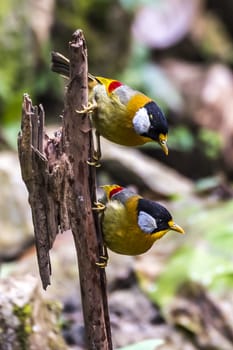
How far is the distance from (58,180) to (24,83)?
4.97m

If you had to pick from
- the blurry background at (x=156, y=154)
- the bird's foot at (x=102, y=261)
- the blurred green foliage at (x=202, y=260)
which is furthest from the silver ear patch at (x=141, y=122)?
the blurred green foliage at (x=202, y=260)

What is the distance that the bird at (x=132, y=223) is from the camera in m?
2.13

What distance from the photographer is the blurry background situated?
3769 mm

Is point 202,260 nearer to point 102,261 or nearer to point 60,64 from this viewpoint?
point 102,261

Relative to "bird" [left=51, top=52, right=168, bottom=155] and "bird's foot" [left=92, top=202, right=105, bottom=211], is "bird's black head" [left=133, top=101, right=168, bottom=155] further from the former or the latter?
"bird's foot" [left=92, top=202, right=105, bottom=211]

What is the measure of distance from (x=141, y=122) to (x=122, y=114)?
3.2 inches

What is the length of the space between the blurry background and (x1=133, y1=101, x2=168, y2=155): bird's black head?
1.54 m

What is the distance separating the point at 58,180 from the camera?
85.8 inches

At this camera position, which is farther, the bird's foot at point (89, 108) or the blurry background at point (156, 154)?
the blurry background at point (156, 154)

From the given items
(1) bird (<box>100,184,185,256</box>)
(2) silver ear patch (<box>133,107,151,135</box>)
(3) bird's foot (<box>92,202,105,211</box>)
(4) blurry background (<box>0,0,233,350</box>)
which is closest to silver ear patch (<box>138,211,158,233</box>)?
(1) bird (<box>100,184,185,256</box>)

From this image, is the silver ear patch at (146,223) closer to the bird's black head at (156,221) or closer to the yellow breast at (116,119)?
the bird's black head at (156,221)

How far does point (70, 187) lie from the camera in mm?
2184

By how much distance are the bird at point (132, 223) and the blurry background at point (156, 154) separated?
1263mm

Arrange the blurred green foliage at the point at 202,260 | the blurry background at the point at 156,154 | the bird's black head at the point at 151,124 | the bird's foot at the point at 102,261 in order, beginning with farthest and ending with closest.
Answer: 1. the blurred green foliage at the point at 202,260
2. the blurry background at the point at 156,154
3. the bird's foot at the point at 102,261
4. the bird's black head at the point at 151,124
